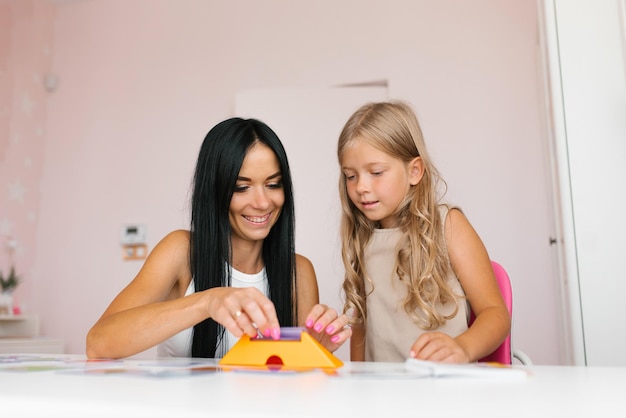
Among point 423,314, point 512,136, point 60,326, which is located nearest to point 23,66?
point 60,326

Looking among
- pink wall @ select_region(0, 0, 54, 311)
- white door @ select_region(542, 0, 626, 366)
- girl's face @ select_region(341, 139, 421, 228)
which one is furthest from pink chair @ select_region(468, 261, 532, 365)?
pink wall @ select_region(0, 0, 54, 311)

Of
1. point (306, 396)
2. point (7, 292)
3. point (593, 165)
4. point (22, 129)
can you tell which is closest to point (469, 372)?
point (306, 396)

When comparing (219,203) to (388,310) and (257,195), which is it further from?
(388,310)

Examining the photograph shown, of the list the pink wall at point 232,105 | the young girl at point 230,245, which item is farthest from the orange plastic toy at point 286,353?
the pink wall at point 232,105

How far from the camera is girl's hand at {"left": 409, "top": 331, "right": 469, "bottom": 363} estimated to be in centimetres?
93

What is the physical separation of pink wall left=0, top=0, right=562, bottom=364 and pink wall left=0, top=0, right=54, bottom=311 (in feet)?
0.16

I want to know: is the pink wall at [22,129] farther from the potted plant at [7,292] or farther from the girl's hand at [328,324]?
the girl's hand at [328,324]

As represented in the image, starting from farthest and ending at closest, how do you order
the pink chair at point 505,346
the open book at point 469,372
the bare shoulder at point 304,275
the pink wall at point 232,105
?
the pink wall at point 232,105
the bare shoulder at point 304,275
the pink chair at point 505,346
the open book at point 469,372

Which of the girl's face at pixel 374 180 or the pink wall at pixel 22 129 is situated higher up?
the pink wall at pixel 22 129

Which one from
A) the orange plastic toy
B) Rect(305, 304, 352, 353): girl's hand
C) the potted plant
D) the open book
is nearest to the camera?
the open book

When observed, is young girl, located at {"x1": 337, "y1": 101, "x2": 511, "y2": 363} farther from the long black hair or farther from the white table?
the white table

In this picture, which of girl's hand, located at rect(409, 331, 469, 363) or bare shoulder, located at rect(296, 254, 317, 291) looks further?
bare shoulder, located at rect(296, 254, 317, 291)

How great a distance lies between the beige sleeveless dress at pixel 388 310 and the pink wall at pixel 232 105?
163 cm

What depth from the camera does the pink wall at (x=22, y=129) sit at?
388cm
